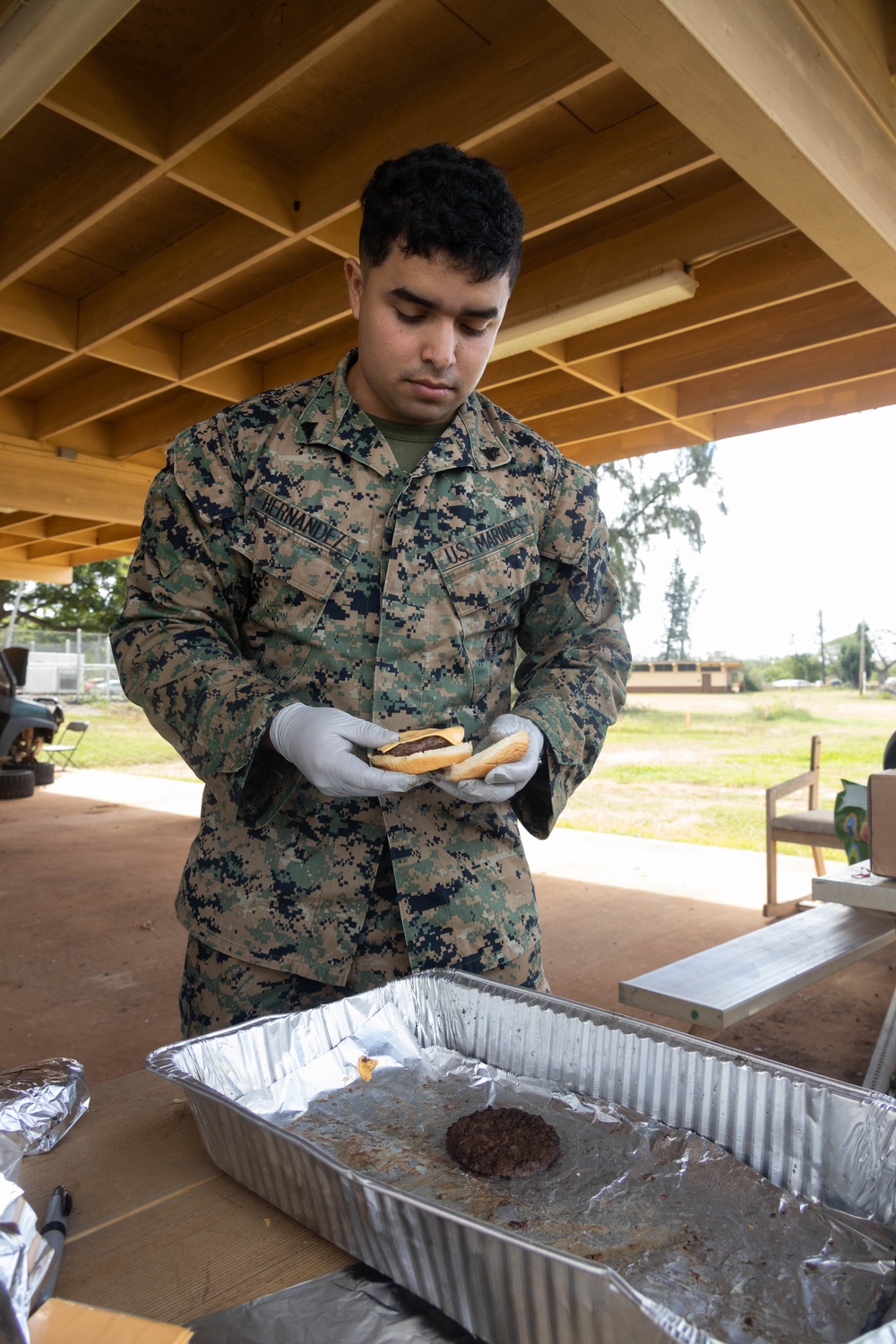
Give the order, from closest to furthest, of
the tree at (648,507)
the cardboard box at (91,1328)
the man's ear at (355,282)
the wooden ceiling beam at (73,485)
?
the cardboard box at (91,1328) → the man's ear at (355,282) → the wooden ceiling beam at (73,485) → the tree at (648,507)

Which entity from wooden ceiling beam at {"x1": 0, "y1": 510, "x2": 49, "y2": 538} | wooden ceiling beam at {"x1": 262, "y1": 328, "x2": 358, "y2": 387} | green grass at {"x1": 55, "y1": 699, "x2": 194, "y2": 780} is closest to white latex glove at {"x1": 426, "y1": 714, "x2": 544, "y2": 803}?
wooden ceiling beam at {"x1": 262, "y1": 328, "x2": 358, "y2": 387}

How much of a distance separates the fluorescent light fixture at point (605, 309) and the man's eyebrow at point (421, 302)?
2228mm

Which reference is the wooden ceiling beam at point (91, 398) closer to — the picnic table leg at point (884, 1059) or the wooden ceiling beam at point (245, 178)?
the wooden ceiling beam at point (245, 178)

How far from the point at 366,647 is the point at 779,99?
1797 millimetres

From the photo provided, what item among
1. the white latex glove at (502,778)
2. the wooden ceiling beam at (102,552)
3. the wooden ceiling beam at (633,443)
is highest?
the wooden ceiling beam at (633,443)

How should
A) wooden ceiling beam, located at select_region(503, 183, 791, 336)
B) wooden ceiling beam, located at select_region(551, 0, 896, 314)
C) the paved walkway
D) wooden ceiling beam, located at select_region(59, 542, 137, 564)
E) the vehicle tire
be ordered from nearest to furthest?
wooden ceiling beam, located at select_region(551, 0, 896, 314) → wooden ceiling beam, located at select_region(503, 183, 791, 336) → the paved walkway → wooden ceiling beam, located at select_region(59, 542, 137, 564) → the vehicle tire

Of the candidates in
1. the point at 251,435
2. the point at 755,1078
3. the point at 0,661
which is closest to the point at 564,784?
the point at 755,1078

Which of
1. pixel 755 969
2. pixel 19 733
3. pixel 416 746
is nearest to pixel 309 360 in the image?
A: pixel 755 969

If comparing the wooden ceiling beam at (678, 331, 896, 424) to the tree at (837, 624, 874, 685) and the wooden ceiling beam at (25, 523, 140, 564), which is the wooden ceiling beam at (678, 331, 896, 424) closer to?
the wooden ceiling beam at (25, 523, 140, 564)

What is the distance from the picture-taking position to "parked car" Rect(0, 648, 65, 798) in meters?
9.75

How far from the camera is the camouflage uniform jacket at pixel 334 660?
1377 millimetres

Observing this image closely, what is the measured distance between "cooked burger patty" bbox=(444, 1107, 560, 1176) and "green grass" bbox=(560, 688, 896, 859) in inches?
334

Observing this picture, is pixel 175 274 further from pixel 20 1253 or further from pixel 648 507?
pixel 648 507

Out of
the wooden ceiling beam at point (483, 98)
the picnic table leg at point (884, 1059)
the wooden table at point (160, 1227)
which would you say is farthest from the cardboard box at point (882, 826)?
the wooden table at point (160, 1227)
